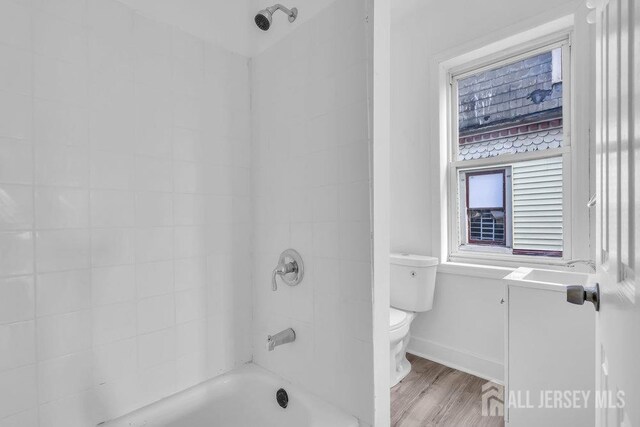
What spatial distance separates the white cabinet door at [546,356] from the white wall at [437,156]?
62 cm

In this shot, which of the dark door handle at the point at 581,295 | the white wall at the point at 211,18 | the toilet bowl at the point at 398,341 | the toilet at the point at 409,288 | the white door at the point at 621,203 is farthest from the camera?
the toilet at the point at 409,288

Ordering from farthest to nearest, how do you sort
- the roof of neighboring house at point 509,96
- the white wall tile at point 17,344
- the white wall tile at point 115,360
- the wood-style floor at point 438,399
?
1. the roof of neighboring house at point 509,96
2. the wood-style floor at point 438,399
3. the white wall tile at point 115,360
4. the white wall tile at point 17,344

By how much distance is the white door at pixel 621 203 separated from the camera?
39 cm

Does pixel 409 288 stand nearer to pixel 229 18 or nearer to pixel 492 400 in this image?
pixel 492 400

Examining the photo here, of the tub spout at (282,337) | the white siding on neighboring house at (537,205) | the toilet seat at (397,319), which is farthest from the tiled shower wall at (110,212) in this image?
the white siding on neighboring house at (537,205)

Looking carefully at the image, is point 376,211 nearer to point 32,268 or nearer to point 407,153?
point 32,268

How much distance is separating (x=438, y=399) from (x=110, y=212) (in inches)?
76.0

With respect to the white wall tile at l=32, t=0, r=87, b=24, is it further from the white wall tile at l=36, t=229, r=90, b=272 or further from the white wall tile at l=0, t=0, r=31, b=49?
the white wall tile at l=36, t=229, r=90, b=272

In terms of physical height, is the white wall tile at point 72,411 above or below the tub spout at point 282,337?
below

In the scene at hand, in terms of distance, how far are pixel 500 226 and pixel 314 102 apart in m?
1.67

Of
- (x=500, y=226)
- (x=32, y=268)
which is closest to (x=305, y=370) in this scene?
(x=32, y=268)

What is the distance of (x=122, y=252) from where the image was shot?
1006mm

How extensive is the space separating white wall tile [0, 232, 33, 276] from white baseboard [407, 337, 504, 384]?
7.55 feet

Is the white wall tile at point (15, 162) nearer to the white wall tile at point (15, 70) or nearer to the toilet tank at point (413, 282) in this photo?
the white wall tile at point (15, 70)
